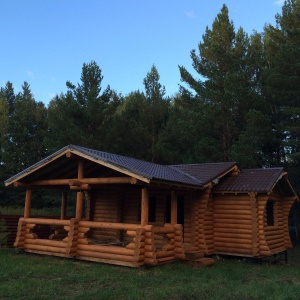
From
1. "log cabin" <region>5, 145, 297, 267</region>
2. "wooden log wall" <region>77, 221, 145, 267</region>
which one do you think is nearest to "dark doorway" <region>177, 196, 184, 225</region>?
"log cabin" <region>5, 145, 297, 267</region>

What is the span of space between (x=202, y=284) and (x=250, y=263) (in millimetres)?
5382

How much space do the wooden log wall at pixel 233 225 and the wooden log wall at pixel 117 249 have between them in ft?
14.6

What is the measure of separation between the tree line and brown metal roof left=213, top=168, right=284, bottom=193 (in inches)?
266

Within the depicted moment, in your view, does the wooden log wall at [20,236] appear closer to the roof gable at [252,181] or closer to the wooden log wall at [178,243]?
the wooden log wall at [178,243]

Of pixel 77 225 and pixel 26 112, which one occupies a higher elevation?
pixel 26 112

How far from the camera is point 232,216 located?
45.6 feet

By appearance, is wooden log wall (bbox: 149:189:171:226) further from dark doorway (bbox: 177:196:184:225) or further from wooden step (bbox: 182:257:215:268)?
wooden step (bbox: 182:257:215:268)

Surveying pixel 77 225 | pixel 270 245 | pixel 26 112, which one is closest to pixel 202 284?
pixel 77 225

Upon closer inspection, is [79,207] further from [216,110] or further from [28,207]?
[216,110]

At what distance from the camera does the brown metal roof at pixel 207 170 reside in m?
13.6

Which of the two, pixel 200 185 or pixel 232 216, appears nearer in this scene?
pixel 200 185

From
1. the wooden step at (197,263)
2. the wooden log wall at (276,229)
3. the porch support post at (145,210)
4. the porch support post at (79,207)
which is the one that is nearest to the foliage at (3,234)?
the porch support post at (79,207)

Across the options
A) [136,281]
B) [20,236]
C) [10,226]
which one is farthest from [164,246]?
[10,226]

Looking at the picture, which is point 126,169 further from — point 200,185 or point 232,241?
point 232,241
